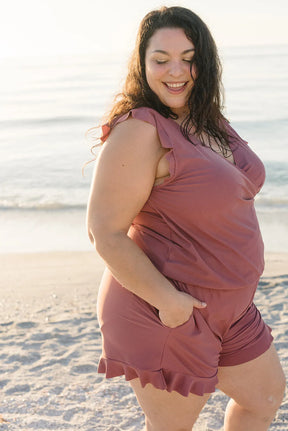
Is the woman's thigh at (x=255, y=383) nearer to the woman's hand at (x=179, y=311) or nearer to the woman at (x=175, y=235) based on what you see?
the woman at (x=175, y=235)

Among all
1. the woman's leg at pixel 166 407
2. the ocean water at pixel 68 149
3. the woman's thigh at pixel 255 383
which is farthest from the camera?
the ocean water at pixel 68 149

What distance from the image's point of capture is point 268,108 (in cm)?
2273

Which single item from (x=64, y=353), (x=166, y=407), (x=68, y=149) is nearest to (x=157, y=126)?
(x=166, y=407)

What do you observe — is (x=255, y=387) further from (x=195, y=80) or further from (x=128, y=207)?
(x=195, y=80)

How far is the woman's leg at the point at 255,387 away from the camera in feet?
7.42

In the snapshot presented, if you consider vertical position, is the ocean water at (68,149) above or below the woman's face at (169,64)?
below

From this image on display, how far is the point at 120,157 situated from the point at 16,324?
9.94ft

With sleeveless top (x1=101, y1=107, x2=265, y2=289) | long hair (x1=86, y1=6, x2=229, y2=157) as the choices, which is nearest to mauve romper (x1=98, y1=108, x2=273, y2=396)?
sleeveless top (x1=101, y1=107, x2=265, y2=289)

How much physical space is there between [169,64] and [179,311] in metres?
0.87

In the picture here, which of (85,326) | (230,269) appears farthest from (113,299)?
(85,326)

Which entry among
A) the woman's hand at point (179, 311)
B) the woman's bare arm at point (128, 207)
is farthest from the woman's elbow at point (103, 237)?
the woman's hand at point (179, 311)

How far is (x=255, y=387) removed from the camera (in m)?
2.26

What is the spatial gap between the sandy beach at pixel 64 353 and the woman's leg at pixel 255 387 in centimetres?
95

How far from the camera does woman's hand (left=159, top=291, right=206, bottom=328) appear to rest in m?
2.00
